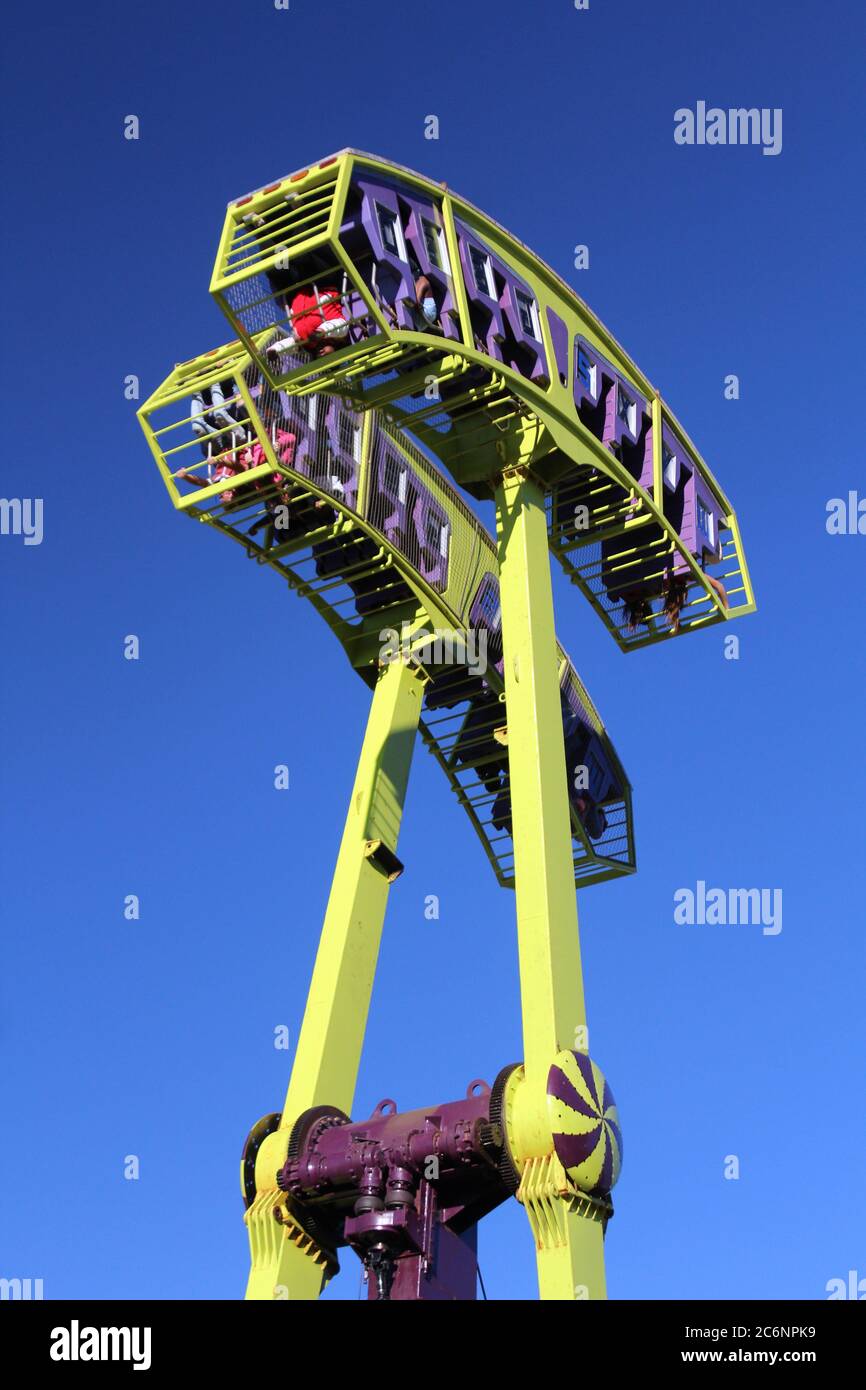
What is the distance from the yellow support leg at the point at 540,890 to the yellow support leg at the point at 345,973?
6.37 ft

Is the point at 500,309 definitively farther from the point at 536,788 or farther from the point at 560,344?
the point at 536,788

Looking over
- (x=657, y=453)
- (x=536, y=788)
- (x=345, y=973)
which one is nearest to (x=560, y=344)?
(x=657, y=453)

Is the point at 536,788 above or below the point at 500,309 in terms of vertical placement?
below

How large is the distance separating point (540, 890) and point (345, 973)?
2570 mm

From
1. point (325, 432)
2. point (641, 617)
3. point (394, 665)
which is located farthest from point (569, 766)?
point (325, 432)

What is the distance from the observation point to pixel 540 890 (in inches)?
673

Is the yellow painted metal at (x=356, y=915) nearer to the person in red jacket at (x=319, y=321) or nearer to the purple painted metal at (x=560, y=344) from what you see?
the purple painted metal at (x=560, y=344)

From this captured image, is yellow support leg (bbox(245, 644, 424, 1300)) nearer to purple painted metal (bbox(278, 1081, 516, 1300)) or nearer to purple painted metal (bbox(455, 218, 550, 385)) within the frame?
purple painted metal (bbox(278, 1081, 516, 1300))

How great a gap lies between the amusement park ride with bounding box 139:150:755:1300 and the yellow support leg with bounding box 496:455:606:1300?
3 cm

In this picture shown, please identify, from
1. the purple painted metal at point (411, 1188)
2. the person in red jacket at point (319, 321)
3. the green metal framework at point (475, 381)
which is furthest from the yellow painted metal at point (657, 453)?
the purple painted metal at point (411, 1188)

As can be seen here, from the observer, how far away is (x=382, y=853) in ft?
63.1

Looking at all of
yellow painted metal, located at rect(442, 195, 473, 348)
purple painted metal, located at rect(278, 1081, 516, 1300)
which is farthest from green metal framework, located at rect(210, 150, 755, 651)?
purple painted metal, located at rect(278, 1081, 516, 1300)

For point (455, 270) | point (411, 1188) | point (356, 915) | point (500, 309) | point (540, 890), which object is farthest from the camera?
point (500, 309)
